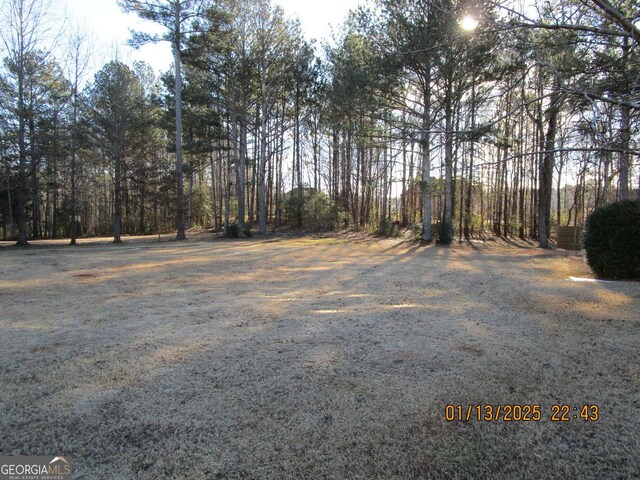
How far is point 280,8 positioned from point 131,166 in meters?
11.8

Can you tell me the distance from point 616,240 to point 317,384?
676 centimetres

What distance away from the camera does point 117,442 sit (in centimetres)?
182

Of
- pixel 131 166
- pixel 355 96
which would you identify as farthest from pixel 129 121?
pixel 355 96

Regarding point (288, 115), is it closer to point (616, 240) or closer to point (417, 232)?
point (417, 232)

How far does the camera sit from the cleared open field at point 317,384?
169 centimetres

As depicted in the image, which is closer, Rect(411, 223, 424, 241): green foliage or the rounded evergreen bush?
the rounded evergreen bush

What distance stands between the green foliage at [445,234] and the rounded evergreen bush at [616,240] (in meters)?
9.87

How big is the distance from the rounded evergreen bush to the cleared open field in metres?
1.89

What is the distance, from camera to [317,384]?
2.33m

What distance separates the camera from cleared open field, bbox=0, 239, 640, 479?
1.69 metres
